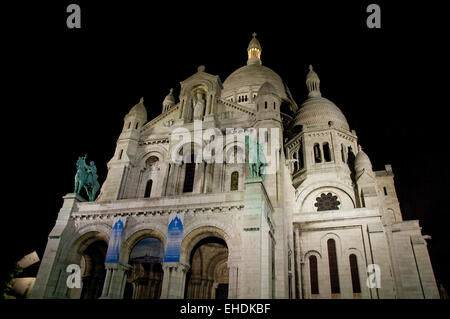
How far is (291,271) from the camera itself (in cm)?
2323

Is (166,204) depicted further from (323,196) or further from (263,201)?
(323,196)

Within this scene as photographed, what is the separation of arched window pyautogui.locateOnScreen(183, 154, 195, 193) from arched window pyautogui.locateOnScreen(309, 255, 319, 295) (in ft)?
36.4

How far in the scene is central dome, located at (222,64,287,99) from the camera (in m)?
45.1

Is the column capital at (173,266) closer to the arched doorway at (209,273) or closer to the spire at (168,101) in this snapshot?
the arched doorway at (209,273)

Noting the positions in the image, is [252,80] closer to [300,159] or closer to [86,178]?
[300,159]

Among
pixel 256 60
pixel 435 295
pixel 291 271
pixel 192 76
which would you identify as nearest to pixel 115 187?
pixel 192 76

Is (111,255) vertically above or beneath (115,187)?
beneath

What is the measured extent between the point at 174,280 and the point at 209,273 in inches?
307

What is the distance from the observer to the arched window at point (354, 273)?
2438cm

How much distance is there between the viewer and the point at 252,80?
45.6 metres

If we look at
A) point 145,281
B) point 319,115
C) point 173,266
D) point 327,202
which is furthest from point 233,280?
point 319,115
